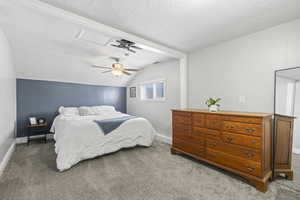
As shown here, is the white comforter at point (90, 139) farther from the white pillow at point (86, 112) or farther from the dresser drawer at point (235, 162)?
the dresser drawer at point (235, 162)

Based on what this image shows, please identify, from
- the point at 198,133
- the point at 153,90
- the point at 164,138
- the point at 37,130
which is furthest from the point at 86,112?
the point at 198,133

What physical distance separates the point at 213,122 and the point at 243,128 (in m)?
0.43

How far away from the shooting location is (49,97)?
4211mm

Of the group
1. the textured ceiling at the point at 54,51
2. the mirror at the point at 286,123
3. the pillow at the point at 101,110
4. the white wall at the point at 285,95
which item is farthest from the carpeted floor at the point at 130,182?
the textured ceiling at the point at 54,51

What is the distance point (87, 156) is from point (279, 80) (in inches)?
139

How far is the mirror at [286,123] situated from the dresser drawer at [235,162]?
48 cm

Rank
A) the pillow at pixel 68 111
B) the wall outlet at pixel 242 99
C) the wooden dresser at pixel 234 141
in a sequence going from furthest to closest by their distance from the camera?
1. the pillow at pixel 68 111
2. the wall outlet at pixel 242 99
3. the wooden dresser at pixel 234 141

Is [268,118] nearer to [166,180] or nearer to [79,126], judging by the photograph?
[166,180]

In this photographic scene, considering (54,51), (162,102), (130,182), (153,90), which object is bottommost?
(130,182)

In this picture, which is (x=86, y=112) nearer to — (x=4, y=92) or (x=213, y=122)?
(x=4, y=92)

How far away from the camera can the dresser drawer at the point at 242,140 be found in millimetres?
1813

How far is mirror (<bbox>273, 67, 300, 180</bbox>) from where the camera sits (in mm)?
1922

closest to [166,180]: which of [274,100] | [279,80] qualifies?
[274,100]

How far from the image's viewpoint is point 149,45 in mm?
2740
